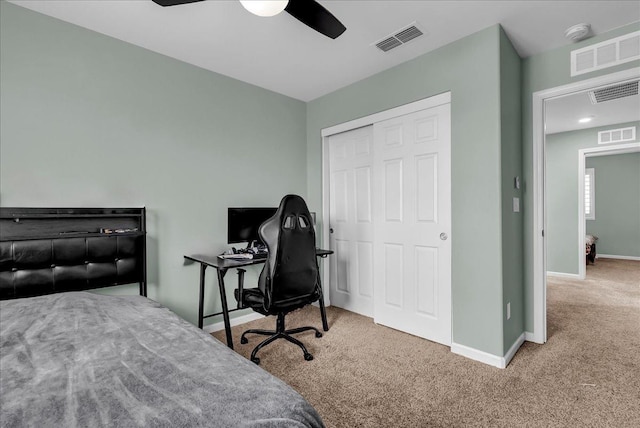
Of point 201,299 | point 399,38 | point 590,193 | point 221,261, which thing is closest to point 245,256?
point 221,261

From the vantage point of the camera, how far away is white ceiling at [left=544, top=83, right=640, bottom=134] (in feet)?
12.6

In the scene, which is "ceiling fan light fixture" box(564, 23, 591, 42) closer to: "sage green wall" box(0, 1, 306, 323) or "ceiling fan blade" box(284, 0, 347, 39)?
"ceiling fan blade" box(284, 0, 347, 39)

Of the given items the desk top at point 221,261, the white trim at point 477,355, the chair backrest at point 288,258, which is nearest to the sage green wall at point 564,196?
the white trim at point 477,355

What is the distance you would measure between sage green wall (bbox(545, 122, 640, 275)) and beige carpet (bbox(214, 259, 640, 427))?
78.9 inches

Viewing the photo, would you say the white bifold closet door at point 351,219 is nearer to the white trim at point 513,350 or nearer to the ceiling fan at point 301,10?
the white trim at point 513,350

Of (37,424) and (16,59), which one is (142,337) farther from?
(16,59)

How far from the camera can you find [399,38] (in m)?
2.50

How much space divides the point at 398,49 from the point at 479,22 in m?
0.64

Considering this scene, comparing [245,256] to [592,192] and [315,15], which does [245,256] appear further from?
[592,192]

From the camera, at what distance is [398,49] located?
2.68 meters

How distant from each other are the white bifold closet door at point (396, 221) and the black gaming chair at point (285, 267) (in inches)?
37.4

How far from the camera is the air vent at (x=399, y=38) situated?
2.38 m

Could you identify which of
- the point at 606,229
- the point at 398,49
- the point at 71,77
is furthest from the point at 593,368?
the point at 606,229

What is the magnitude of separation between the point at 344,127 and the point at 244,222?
1.58 m
